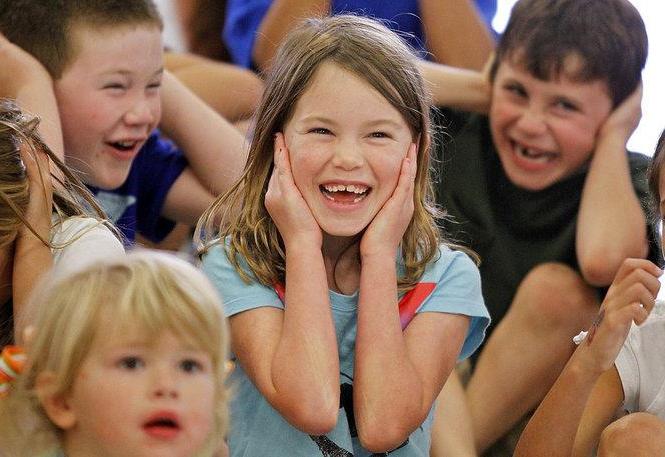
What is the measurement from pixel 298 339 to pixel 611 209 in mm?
796

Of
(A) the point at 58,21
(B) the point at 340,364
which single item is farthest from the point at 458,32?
(B) the point at 340,364

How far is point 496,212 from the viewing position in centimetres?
217

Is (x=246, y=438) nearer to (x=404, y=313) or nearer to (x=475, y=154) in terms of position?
(x=404, y=313)

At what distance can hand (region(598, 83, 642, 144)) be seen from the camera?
6.89 ft

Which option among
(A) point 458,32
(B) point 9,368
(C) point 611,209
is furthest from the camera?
(A) point 458,32

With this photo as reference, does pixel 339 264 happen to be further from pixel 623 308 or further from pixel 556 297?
pixel 556 297

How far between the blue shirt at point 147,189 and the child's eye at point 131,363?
2.81 feet

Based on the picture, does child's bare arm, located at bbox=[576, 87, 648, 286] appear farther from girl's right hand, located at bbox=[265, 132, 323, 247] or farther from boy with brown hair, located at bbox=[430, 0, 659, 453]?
girl's right hand, located at bbox=[265, 132, 323, 247]

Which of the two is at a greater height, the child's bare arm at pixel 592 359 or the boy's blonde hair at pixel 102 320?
the boy's blonde hair at pixel 102 320

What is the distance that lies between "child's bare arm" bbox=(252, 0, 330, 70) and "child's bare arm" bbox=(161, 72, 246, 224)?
0.56 feet

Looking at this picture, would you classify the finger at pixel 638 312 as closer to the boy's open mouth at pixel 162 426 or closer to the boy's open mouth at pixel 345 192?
the boy's open mouth at pixel 345 192

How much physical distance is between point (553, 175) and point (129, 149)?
737 mm

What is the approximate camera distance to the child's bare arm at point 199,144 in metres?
2.13

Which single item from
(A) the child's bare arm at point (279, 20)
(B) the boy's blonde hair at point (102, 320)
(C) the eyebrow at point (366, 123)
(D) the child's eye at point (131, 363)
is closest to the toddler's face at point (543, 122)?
(A) the child's bare arm at point (279, 20)
